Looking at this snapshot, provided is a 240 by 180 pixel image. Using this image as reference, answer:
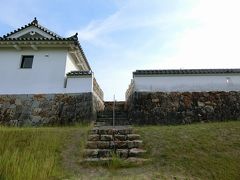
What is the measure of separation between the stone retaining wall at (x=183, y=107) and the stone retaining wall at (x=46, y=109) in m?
2.28

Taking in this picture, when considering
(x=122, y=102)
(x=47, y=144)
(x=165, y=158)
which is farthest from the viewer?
(x=122, y=102)

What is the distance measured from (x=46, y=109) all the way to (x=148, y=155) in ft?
23.2

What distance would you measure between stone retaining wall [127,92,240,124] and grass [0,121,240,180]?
253 cm

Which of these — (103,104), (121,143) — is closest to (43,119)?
(103,104)

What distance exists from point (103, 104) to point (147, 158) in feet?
31.6

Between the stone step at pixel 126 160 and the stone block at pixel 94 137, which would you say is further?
the stone block at pixel 94 137

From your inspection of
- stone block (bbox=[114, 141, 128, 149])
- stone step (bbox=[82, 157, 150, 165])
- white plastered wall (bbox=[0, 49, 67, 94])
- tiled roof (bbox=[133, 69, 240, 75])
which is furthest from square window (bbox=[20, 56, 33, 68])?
stone step (bbox=[82, 157, 150, 165])

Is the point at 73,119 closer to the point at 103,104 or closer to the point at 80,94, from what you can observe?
the point at 80,94

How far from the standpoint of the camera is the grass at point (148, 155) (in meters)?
6.13

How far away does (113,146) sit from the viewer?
8.13m

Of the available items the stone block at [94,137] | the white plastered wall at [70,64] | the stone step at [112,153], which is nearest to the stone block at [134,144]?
the stone step at [112,153]

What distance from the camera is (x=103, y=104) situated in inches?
657

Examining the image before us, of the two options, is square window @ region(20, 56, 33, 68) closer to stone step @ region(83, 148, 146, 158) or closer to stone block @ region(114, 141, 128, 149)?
stone block @ region(114, 141, 128, 149)

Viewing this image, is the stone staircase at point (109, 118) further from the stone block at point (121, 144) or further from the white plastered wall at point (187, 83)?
the stone block at point (121, 144)
